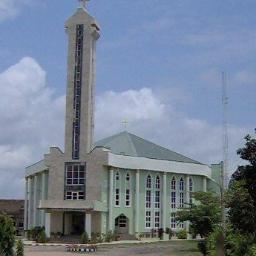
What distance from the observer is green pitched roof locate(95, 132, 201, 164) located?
205 feet

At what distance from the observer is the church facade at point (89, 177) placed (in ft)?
188

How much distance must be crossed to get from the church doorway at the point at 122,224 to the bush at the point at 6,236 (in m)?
35.2

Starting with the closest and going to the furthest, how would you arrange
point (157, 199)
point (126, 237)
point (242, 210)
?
point (242, 210)
point (126, 237)
point (157, 199)

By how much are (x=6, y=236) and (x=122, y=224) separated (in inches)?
1428

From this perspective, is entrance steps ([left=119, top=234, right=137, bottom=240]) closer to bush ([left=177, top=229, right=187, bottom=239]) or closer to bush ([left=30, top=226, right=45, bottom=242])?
bush ([left=177, top=229, right=187, bottom=239])

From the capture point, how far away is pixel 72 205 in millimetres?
56156

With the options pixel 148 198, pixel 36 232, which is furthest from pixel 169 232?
pixel 36 232

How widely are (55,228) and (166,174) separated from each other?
41.6 feet

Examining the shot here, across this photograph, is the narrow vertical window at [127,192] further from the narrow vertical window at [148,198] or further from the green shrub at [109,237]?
the green shrub at [109,237]

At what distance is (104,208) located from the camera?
5741 centimetres

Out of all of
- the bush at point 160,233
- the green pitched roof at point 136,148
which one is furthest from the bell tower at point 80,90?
the bush at point 160,233

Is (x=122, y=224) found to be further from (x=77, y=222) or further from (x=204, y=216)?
(x=204, y=216)

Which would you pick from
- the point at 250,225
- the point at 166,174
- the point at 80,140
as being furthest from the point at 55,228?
the point at 250,225

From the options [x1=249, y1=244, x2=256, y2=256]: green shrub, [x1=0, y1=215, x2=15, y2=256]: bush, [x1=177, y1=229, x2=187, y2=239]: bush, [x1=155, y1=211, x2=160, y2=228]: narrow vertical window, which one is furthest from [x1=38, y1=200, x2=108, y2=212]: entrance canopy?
[x1=249, y1=244, x2=256, y2=256]: green shrub
